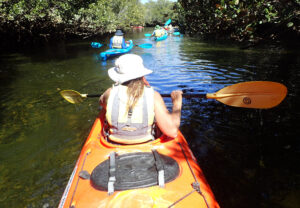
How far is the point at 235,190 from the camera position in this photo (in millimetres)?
2691

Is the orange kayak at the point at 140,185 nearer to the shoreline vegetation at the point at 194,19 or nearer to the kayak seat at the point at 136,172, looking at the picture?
the kayak seat at the point at 136,172

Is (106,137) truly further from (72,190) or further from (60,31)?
(60,31)

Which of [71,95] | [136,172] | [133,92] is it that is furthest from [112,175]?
[71,95]

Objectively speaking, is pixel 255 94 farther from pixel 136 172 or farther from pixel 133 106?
pixel 136 172

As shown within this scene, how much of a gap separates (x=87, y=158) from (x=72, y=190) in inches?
17.9

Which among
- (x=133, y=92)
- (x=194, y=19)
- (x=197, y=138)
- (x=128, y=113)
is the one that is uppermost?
(x=194, y=19)

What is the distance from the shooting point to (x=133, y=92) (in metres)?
2.09

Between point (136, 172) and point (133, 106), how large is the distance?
0.66 m

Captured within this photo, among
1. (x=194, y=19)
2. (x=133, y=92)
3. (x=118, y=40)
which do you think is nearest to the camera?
(x=133, y=92)

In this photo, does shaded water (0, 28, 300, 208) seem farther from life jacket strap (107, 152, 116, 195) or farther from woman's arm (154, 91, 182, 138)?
life jacket strap (107, 152, 116, 195)

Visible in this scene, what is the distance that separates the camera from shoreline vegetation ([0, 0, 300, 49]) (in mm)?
2475

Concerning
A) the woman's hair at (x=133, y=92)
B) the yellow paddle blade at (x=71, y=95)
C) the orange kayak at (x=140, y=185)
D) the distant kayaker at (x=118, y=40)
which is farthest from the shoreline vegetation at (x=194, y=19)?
the distant kayaker at (x=118, y=40)

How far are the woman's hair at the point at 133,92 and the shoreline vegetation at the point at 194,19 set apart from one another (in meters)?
1.38

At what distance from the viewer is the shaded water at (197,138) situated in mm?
2742
